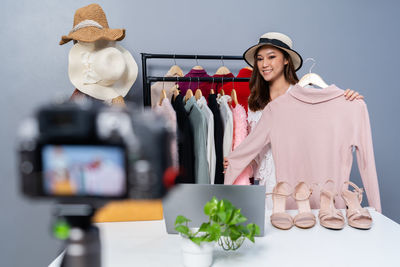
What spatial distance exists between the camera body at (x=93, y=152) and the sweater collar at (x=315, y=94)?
1605 mm

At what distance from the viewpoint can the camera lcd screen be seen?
0.28 m

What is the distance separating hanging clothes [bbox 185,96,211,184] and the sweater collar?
56cm

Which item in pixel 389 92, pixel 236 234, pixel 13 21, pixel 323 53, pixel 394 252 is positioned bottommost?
pixel 394 252

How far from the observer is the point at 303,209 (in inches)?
53.7

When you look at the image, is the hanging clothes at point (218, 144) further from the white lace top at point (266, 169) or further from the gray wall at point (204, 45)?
the gray wall at point (204, 45)

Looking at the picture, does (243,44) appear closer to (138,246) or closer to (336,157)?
(336,157)

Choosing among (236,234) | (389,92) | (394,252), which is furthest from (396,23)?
(236,234)

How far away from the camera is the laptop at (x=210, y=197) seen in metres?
1.13

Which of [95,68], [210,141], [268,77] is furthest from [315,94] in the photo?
[95,68]

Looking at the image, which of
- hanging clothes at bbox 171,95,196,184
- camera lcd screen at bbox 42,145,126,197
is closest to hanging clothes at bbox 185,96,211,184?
hanging clothes at bbox 171,95,196,184

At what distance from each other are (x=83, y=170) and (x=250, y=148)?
5.17ft

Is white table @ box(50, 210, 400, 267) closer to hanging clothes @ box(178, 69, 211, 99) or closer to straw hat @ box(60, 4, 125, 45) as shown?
straw hat @ box(60, 4, 125, 45)

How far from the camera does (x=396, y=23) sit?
9.36 ft

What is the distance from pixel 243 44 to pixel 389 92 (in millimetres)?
1388
